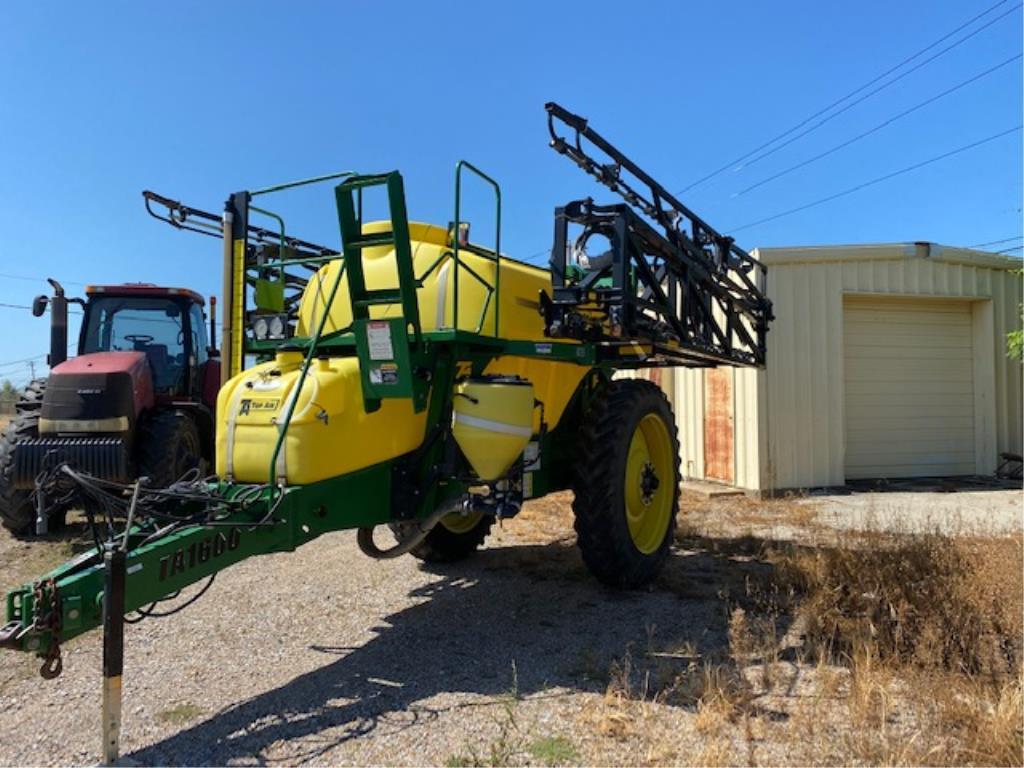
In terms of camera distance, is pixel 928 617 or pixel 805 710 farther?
pixel 928 617

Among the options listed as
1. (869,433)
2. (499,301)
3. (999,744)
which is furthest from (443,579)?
(869,433)

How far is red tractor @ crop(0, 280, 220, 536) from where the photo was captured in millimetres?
7414

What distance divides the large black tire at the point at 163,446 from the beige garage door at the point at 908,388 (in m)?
9.36

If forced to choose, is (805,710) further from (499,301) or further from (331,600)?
(331,600)

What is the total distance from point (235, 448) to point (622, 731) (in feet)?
8.04

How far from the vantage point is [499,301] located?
5.08 m

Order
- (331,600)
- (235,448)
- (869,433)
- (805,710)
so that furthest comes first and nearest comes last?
(869,433) < (331,600) < (235,448) < (805,710)

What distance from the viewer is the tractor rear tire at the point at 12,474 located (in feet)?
24.6

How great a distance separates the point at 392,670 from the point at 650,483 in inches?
105

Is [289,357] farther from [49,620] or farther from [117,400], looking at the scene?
[117,400]

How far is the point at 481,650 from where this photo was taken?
14.6 feet

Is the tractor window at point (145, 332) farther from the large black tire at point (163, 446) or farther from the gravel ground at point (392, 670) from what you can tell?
the gravel ground at point (392, 670)

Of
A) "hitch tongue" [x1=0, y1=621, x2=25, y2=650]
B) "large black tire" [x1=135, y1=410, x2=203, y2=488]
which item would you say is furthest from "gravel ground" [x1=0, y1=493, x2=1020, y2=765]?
"large black tire" [x1=135, y1=410, x2=203, y2=488]

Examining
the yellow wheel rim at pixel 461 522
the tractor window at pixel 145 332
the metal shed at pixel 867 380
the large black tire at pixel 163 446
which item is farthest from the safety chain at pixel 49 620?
the metal shed at pixel 867 380
